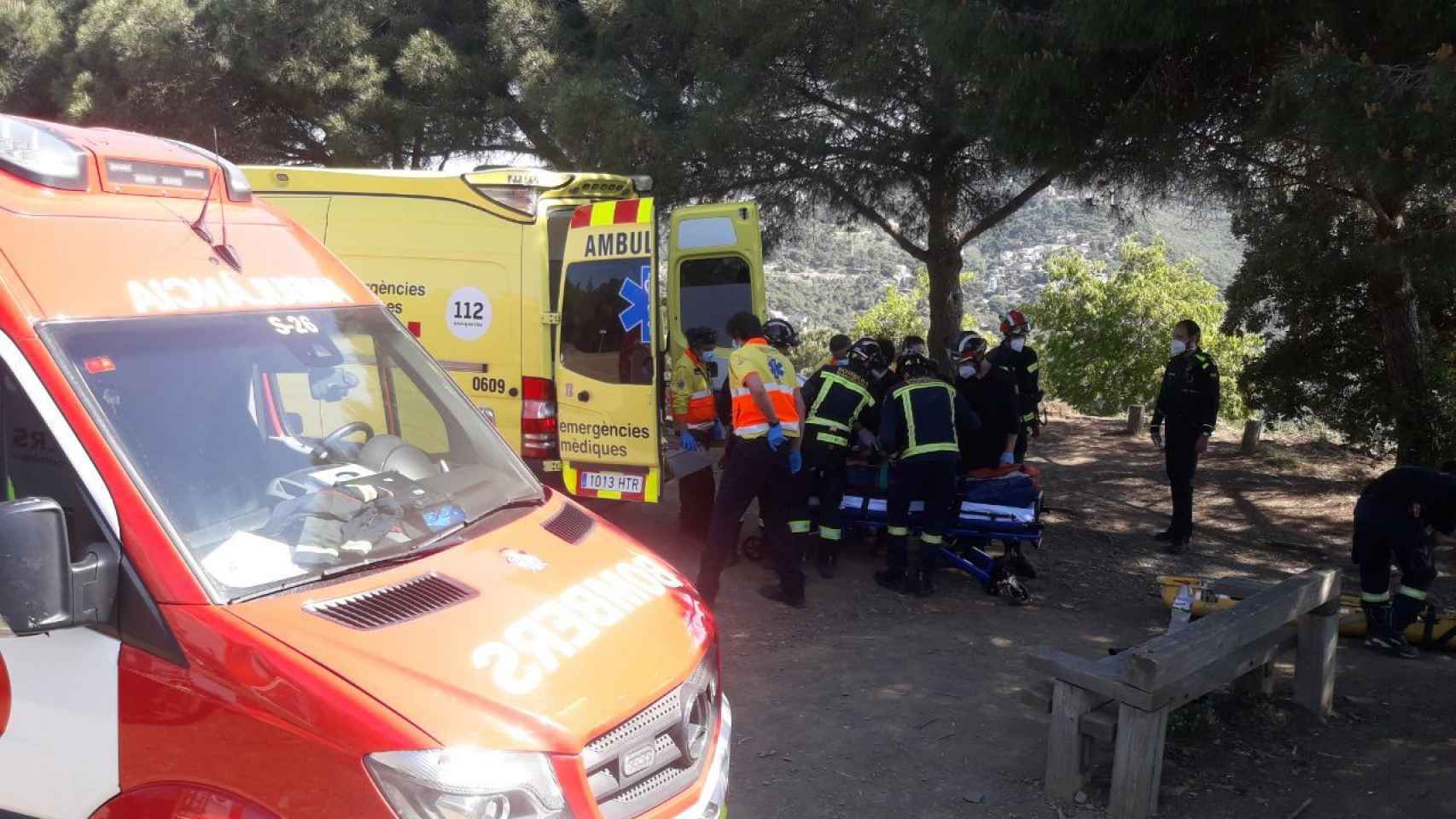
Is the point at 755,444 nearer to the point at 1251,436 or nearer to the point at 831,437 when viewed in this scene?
the point at 831,437

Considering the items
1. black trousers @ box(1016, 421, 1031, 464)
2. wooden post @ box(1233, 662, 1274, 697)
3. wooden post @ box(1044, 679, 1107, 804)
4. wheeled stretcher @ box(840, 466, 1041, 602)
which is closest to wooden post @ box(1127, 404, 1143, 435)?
black trousers @ box(1016, 421, 1031, 464)

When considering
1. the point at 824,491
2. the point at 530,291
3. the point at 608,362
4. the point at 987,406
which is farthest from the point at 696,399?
the point at 987,406

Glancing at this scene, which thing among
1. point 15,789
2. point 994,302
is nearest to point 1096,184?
point 15,789

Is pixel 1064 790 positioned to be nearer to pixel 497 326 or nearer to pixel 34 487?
pixel 34 487

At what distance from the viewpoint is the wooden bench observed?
4.36 m

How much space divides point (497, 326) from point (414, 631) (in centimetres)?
529

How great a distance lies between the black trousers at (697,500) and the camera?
27.7 feet

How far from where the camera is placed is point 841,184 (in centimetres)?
1205

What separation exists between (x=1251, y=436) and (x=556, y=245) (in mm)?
9944

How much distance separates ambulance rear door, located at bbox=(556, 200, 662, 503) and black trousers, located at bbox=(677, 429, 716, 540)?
0.96 m

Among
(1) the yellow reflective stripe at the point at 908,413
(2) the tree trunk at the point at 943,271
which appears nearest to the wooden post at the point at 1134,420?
(2) the tree trunk at the point at 943,271

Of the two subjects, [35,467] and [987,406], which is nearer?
[35,467]

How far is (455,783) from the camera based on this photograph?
7.80ft

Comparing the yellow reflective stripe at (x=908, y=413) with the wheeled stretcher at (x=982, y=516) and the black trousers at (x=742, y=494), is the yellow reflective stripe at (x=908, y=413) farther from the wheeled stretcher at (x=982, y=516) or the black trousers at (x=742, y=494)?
the black trousers at (x=742, y=494)
